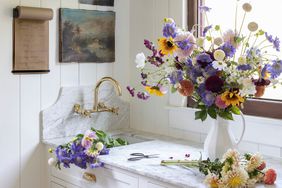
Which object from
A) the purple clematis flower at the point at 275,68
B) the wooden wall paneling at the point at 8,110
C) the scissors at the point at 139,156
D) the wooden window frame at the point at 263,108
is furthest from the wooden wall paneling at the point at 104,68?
the purple clematis flower at the point at 275,68

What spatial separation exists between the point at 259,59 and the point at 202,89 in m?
0.24

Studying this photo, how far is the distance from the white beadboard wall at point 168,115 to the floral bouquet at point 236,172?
395 mm

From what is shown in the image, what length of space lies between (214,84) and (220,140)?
27 cm

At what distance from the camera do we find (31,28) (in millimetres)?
→ 2365

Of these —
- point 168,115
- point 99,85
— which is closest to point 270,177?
point 168,115

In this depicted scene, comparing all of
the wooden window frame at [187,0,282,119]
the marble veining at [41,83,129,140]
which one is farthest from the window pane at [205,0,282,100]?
the marble veining at [41,83,129,140]

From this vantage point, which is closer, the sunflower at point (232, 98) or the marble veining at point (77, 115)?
the sunflower at point (232, 98)

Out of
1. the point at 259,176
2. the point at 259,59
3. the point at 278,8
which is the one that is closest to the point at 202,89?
the point at 259,59

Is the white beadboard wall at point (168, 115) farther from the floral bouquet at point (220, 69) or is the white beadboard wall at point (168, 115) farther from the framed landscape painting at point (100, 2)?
the floral bouquet at point (220, 69)

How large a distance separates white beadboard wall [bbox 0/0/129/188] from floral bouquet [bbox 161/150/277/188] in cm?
108

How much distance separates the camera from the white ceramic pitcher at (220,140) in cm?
183

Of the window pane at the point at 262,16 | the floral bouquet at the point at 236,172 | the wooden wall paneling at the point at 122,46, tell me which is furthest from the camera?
the wooden wall paneling at the point at 122,46

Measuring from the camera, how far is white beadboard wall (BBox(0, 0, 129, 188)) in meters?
2.30

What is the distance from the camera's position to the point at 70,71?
256 cm
